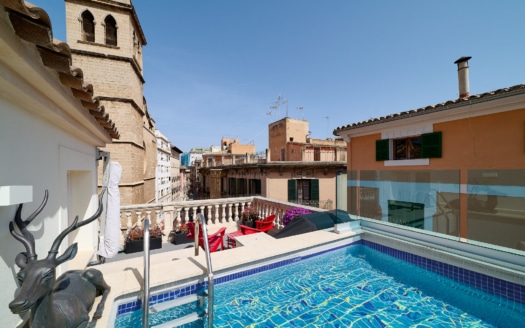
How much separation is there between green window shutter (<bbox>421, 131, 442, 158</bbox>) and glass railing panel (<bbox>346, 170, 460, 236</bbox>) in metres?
2.01

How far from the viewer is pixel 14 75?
1.71 meters

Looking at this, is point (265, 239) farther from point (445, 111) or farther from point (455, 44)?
point (455, 44)

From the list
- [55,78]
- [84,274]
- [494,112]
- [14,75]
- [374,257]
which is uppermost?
[494,112]

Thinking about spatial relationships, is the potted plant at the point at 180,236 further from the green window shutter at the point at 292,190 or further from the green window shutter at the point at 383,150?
the green window shutter at the point at 292,190

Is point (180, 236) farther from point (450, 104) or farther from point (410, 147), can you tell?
point (450, 104)

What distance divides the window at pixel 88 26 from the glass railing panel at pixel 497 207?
15.9m

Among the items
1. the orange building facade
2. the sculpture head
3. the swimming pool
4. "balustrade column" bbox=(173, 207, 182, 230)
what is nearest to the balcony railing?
"balustrade column" bbox=(173, 207, 182, 230)

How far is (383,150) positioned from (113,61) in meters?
13.3

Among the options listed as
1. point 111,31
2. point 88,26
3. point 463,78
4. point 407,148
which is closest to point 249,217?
point 407,148

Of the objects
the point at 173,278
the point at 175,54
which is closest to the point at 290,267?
the point at 173,278

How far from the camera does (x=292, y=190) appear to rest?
757 inches

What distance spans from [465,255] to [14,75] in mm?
7459

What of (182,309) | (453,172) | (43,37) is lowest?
(182,309)

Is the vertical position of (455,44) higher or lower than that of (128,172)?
higher
